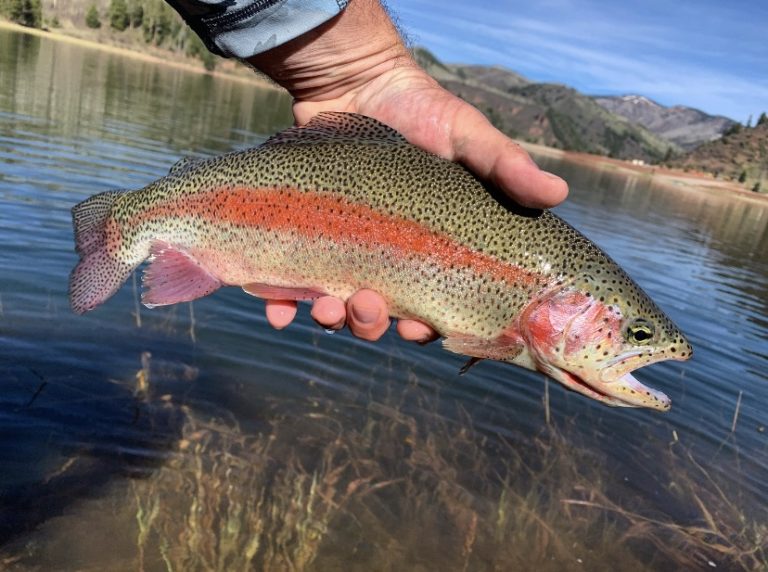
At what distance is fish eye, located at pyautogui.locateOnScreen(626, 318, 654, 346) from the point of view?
3.68 m

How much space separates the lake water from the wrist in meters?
4.07

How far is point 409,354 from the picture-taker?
1041 cm

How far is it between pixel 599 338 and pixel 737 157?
525ft

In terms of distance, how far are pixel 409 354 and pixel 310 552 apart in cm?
499

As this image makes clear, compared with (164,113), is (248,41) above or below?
above

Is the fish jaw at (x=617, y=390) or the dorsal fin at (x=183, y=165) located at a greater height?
the dorsal fin at (x=183, y=165)

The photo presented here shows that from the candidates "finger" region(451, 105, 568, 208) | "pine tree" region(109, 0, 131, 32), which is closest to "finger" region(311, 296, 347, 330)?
"finger" region(451, 105, 568, 208)

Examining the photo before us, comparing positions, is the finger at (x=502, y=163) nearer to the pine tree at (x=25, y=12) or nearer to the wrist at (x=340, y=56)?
the wrist at (x=340, y=56)

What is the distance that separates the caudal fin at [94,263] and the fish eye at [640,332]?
11.2ft

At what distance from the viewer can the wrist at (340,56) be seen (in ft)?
15.0

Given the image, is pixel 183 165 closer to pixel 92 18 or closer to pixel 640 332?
pixel 640 332

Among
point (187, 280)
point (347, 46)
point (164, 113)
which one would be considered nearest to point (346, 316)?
point (187, 280)

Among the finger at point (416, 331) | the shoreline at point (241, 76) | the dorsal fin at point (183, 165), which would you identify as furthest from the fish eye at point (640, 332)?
the shoreline at point (241, 76)

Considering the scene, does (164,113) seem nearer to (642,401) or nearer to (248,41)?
(248,41)
